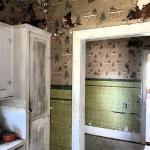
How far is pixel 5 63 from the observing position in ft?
5.72

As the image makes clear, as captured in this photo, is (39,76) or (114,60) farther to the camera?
(114,60)

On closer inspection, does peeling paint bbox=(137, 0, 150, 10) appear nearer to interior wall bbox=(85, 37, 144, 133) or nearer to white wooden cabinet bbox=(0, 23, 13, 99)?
white wooden cabinet bbox=(0, 23, 13, 99)

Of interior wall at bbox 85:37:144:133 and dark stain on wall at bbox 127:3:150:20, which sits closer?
dark stain on wall at bbox 127:3:150:20

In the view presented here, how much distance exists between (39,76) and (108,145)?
94.1 inches

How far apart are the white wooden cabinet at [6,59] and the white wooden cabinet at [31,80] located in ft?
0.14

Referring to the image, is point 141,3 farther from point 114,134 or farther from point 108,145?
point 114,134

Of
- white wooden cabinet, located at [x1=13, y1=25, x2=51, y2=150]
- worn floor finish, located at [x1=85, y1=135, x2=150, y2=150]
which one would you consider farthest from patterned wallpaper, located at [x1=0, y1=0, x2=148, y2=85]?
worn floor finish, located at [x1=85, y1=135, x2=150, y2=150]

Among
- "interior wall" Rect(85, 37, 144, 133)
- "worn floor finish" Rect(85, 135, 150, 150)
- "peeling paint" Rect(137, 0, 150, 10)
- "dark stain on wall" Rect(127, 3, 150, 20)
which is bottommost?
"worn floor finish" Rect(85, 135, 150, 150)

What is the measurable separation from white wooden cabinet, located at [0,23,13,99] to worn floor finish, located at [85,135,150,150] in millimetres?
2307

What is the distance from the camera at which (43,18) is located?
235cm

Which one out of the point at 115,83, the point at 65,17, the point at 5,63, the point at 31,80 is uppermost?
the point at 65,17

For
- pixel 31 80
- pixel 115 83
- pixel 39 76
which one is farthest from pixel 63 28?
pixel 115 83

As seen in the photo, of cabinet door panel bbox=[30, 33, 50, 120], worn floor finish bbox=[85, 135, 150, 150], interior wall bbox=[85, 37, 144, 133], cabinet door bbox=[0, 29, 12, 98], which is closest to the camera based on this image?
cabinet door bbox=[0, 29, 12, 98]

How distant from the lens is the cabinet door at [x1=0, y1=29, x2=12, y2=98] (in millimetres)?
1705
